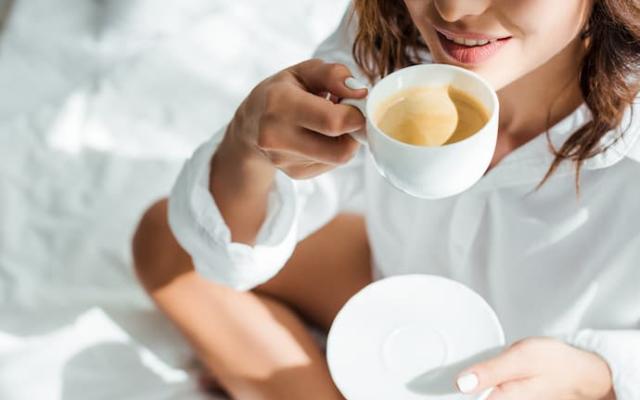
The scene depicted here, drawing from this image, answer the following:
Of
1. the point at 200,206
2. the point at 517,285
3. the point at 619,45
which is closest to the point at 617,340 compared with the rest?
the point at 517,285

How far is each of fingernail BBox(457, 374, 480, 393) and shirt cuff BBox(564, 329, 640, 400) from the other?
0.20 meters

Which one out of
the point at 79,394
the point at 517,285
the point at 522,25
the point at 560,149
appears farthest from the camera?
the point at 79,394

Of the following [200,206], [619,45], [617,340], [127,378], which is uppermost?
[619,45]

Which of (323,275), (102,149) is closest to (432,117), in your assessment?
(323,275)

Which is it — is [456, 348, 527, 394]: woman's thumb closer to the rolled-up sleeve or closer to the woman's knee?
the rolled-up sleeve

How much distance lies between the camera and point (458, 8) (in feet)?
2.56

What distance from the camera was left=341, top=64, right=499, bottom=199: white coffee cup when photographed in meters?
0.72

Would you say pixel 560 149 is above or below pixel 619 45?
below

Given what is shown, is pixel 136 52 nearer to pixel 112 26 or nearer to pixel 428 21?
pixel 112 26

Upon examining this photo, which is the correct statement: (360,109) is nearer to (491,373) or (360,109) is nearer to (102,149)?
(491,373)

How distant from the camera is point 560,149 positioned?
972mm

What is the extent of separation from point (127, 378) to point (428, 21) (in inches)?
25.7

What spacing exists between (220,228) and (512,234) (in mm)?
325

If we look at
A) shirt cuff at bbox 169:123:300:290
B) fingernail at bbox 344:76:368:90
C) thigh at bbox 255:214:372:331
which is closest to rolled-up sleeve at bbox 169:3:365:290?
shirt cuff at bbox 169:123:300:290
